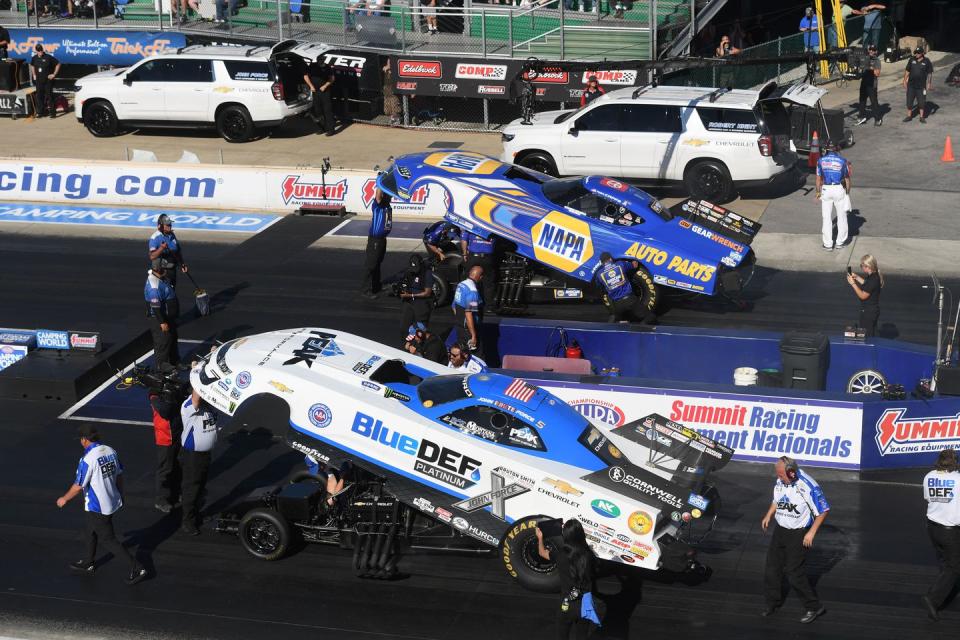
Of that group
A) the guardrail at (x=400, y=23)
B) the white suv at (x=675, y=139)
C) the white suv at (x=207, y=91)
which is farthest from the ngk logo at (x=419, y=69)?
the white suv at (x=675, y=139)

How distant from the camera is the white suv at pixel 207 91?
28.6 meters

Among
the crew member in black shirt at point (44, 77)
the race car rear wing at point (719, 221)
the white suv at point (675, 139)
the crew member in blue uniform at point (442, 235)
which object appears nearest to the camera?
the race car rear wing at point (719, 221)

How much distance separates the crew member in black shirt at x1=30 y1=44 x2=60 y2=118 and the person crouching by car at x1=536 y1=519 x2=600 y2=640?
84.2 ft

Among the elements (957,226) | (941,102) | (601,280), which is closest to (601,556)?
(601,280)

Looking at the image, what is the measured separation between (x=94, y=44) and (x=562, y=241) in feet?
→ 65.5

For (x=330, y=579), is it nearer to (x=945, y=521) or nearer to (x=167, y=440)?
(x=167, y=440)

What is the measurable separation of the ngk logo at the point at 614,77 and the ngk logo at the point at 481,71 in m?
2.04

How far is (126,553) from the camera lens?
11.7 meters

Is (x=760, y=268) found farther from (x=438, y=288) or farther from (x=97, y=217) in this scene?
(x=97, y=217)

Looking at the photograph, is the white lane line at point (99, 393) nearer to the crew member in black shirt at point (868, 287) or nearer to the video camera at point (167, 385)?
the video camera at point (167, 385)

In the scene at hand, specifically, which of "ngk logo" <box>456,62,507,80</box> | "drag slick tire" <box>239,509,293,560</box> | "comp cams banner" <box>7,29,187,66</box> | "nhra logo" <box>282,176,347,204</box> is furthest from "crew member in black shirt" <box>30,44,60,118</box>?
"drag slick tire" <box>239,509,293,560</box>

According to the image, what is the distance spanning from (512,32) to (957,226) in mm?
11511

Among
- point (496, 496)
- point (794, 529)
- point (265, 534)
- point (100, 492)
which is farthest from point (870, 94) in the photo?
point (100, 492)

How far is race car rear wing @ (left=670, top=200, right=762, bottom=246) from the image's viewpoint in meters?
18.3
